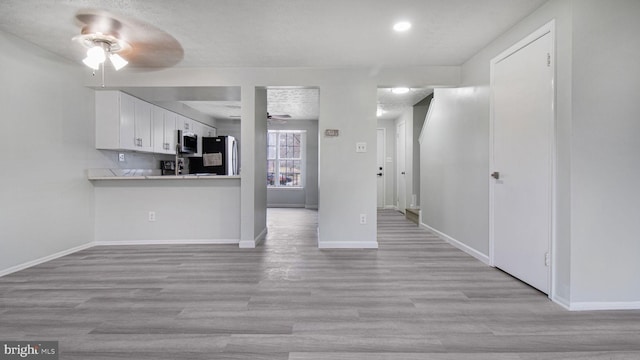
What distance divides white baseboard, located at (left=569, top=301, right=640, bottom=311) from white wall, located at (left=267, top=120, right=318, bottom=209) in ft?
19.2

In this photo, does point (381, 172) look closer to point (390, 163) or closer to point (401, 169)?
point (390, 163)

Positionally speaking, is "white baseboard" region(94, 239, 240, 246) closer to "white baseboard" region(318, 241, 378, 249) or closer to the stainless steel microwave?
"white baseboard" region(318, 241, 378, 249)

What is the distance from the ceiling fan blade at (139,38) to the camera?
2430mm

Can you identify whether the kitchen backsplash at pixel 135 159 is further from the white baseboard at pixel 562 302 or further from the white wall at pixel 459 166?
the white baseboard at pixel 562 302

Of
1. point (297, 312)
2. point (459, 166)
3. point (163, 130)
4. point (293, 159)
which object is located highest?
point (163, 130)

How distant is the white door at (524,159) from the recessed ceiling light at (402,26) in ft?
3.15

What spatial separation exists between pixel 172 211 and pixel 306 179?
415cm

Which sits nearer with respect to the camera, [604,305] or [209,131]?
[604,305]

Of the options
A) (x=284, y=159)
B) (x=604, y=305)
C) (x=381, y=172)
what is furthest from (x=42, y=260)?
(x=381, y=172)

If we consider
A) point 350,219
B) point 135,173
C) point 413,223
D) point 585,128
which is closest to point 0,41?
point 135,173

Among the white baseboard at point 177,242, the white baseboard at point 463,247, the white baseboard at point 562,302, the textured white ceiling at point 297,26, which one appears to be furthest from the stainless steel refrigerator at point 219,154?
the white baseboard at point 562,302

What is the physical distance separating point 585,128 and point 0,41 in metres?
4.82

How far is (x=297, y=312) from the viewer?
1.99m

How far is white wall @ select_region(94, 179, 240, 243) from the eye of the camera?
384 cm
